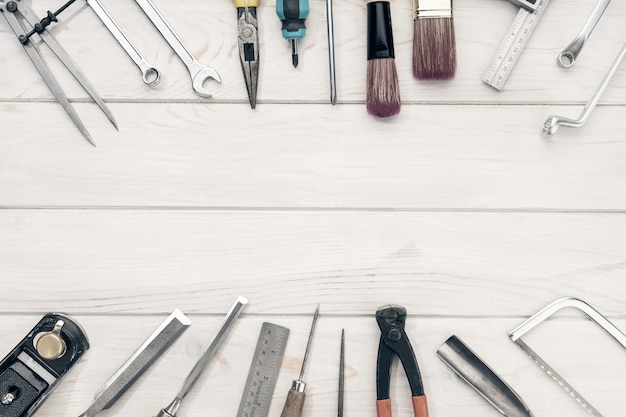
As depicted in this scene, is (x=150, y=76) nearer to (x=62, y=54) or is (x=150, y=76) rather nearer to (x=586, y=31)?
(x=62, y=54)

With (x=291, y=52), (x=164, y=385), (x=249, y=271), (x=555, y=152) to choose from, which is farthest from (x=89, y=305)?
(x=555, y=152)

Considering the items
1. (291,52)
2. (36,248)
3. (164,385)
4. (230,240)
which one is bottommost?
(164,385)

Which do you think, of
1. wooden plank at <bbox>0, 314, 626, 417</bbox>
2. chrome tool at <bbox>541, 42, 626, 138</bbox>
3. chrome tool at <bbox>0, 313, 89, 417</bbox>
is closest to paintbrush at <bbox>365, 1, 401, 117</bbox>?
chrome tool at <bbox>541, 42, 626, 138</bbox>

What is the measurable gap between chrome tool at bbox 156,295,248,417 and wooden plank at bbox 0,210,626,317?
25 mm

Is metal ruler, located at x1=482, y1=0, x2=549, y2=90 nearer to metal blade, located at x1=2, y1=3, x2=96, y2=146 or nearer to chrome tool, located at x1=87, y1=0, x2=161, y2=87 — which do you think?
chrome tool, located at x1=87, y1=0, x2=161, y2=87

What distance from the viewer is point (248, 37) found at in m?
1.08

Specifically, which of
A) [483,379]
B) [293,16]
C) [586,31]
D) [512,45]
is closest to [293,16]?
[293,16]

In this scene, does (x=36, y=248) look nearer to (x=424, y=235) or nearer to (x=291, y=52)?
(x=291, y=52)

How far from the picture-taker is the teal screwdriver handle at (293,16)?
1.04 meters

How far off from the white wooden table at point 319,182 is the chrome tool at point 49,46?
0.06ft

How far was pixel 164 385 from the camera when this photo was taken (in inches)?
43.1

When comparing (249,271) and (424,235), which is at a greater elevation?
(424,235)

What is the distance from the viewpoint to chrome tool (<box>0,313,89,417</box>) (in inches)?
41.1

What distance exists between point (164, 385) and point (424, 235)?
580 mm
